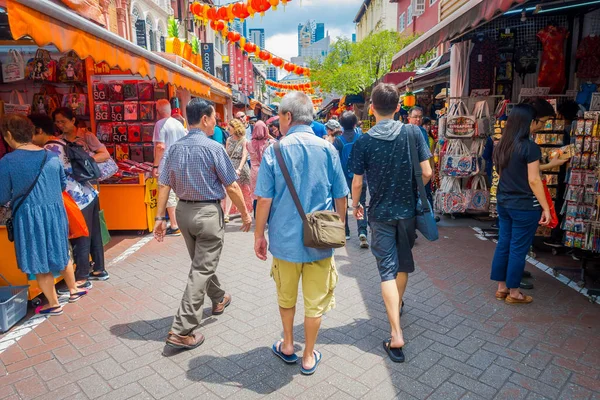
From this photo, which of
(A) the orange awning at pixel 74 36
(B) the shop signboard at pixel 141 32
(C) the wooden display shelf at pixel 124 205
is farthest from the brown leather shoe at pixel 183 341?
(B) the shop signboard at pixel 141 32

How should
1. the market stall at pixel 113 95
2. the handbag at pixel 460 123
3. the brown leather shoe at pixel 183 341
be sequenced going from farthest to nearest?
the handbag at pixel 460 123 < the market stall at pixel 113 95 < the brown leather shoe at pixel 183 341

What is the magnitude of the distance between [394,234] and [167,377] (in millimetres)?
1965

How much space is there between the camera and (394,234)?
10.8ft

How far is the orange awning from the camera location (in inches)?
124

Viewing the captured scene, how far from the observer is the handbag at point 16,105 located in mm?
6426

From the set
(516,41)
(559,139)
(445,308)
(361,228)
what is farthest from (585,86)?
(445,308)

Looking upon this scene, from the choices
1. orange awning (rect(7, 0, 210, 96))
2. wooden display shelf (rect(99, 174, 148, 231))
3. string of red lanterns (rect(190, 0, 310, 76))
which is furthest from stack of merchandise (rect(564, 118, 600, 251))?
string of red lanterns (rect(190, 0, 310, 76))

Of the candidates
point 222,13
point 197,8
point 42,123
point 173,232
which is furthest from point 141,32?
point 42,123

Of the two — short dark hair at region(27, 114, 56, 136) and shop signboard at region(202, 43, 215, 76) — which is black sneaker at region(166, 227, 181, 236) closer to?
short dark hair at region(27, 114, 56, 136)

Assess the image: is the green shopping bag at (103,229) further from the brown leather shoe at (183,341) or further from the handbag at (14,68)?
the handbag at (14,68)

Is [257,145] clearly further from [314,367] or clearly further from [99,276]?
[314,367]

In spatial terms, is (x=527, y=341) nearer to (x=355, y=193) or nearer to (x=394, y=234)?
(x=394, y=234)

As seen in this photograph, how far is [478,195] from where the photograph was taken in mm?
7352

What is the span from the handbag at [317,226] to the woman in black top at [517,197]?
6.86 feet
